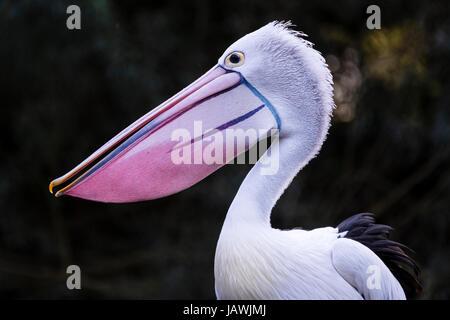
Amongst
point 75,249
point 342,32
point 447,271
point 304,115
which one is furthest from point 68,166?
point 304,115

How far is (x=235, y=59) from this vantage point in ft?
7.54

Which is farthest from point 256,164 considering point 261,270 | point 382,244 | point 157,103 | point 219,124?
point 157,103

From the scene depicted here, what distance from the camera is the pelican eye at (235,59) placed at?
2.29 metres

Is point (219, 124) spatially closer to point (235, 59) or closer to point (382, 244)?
point (235, 59)

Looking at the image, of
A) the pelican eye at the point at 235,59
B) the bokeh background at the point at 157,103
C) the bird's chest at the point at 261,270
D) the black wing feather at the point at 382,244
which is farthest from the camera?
the bokeh background at the point at 157,103

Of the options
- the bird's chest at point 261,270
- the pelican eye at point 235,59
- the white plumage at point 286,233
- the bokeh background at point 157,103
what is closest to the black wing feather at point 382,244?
the white plumage at point 286,233

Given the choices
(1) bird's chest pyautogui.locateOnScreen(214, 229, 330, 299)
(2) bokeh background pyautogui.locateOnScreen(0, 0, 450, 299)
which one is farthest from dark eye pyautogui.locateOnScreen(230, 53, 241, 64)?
(2) bokeh background pyautogui.locateOnScreen(0, 0, 450, 299)

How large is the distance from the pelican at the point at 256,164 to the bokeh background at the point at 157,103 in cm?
321

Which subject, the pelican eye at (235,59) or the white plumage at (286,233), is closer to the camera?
the white plumage at (286,233)

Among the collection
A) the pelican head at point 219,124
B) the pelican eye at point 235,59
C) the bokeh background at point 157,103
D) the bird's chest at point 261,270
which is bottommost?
the bird's chest at point 261,270

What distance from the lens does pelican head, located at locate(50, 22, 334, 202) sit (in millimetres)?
2168

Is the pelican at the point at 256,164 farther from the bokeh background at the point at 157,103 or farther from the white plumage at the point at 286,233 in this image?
the bokeh background at the point at 157,103

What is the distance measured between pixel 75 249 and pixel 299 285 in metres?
4.55
